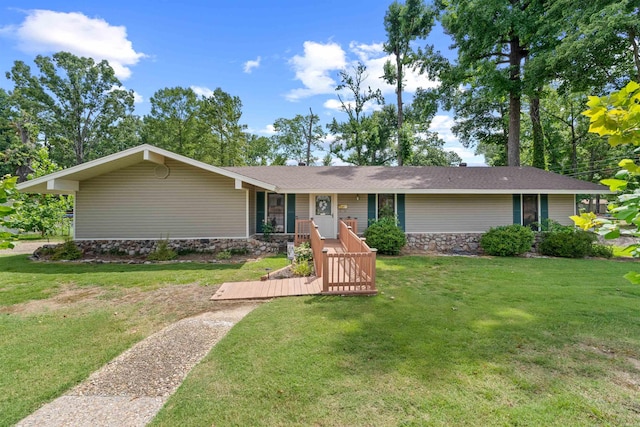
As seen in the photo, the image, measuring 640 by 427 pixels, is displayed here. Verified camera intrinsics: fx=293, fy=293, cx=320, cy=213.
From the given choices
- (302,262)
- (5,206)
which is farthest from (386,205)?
(5,206)

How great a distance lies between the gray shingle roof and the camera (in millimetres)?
11125

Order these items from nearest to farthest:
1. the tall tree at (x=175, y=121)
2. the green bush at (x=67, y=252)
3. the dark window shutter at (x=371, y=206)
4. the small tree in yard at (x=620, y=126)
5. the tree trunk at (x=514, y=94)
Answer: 1. the small tree in yard at (x=620, y=126)
2. the green bush at (x=67, y=252)
3. the dark window shutter at (x=371, y=206)
4. the tree trunk at (x=514, y=94)
5. the tall tree at (x=175, y=121)

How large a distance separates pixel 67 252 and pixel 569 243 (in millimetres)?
16939

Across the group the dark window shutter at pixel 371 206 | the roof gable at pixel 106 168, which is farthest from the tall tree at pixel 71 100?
the dark window shutter at pixel 371 206

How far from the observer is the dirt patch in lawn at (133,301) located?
513cm

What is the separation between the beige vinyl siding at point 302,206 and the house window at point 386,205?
2.96 meters

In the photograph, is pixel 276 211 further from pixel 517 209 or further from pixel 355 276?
pixel 517 209

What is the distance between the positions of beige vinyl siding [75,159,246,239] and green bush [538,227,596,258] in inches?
438

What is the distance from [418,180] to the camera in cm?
1230

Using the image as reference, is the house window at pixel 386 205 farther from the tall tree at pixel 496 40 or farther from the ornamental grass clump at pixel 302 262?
the tall tree at pixel 496 40

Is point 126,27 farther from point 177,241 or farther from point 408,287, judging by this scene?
point 408,287

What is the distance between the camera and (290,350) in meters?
3.58

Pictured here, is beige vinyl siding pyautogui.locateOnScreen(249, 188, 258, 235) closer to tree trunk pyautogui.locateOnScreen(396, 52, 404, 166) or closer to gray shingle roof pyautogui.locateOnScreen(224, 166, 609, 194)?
gray shingle roof pyautogui.locateOnScreen(224, 166, 609, 194)

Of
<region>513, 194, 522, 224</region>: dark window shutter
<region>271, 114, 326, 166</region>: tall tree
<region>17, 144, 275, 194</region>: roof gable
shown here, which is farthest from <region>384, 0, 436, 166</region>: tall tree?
<region>17, 144, 275, 194</region>: roof gable
